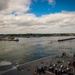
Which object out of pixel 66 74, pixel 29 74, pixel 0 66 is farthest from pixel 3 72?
pixel 66 74

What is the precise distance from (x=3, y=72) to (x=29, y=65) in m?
7.89

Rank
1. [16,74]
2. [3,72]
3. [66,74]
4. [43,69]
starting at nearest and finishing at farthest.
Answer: [3,72], [16,74], [66,74], [43,69]

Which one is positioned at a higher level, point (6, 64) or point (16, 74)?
point (6, 64)

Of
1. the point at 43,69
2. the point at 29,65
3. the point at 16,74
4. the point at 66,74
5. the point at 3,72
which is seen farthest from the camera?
the point at 29,65

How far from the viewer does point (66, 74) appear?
18609 millimetres

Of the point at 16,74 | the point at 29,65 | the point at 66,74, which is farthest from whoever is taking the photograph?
the point at 29,65

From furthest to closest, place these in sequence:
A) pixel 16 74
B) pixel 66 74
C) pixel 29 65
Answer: pixel 29 65 → pixel 66 74 → pixel 16 74

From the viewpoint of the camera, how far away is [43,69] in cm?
2003

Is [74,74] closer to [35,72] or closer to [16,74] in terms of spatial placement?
[35,72]

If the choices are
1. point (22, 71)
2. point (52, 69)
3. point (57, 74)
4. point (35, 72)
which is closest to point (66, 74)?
point (57, 74)

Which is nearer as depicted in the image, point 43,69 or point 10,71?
point 10,71

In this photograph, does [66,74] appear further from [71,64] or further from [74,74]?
[71,64]

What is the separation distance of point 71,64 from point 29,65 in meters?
6.61

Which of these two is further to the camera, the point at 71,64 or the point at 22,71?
the point at 71,64
